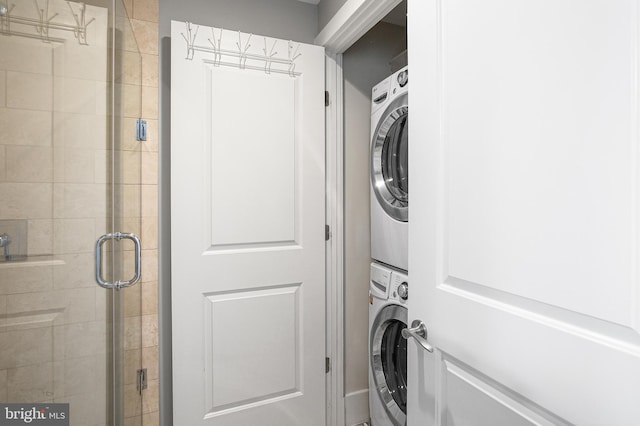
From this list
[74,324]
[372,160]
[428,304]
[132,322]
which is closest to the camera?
[74,324]

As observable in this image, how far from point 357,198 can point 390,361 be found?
95cm

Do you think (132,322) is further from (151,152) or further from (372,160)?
(372,160)

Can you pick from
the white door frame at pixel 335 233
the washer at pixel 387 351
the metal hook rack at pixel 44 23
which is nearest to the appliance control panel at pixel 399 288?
the washer at pixel 387 351

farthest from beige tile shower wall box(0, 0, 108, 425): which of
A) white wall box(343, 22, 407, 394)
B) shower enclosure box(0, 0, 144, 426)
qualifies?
white wall box(343, 22, 407, 394)

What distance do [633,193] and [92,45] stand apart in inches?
48.6

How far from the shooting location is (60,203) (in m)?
0.72

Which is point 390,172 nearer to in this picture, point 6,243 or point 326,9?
point 326,9

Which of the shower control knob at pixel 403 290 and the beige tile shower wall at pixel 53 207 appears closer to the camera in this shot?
the beige tile shower wall at pixel 53 207

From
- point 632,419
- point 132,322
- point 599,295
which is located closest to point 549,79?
point 599,295

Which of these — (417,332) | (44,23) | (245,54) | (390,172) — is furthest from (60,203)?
(390,172)

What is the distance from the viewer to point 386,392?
1.72m

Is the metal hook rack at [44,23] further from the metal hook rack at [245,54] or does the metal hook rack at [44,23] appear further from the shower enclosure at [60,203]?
the metal hook rack at [245,54]

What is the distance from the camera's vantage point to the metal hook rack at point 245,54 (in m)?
1.59

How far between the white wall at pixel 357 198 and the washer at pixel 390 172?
0.85ft
